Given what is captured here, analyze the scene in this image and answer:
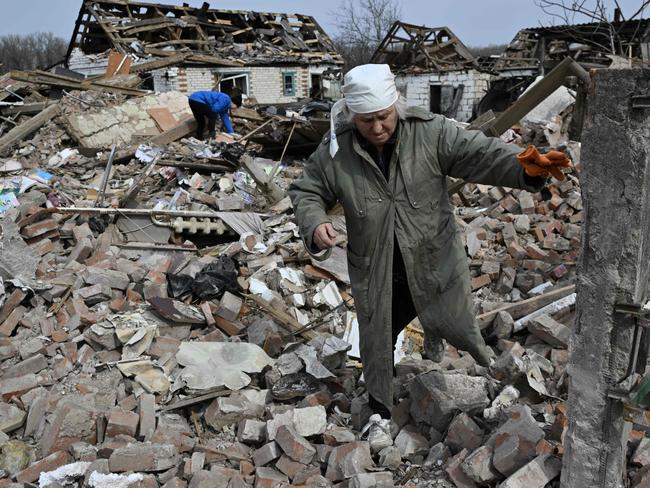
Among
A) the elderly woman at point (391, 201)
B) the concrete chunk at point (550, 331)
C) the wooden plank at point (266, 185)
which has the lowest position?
the concrete chunk at point (550, 331)

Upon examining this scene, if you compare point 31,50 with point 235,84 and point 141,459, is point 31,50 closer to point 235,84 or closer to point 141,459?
point 235,84

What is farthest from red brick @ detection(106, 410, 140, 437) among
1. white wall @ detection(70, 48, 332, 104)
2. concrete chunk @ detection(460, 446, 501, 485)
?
white wall @ detection(70, 48, 332, 104)

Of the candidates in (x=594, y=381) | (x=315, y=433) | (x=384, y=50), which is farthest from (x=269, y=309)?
(x=384, y=50)

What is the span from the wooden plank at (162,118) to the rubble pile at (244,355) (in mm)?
4231

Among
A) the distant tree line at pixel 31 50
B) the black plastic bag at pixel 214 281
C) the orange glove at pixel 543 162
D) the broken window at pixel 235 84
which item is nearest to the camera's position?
the orange glove at pixel 543 162

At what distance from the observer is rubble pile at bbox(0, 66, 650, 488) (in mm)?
3059

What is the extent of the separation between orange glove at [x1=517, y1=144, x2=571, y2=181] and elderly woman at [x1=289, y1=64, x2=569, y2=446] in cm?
15

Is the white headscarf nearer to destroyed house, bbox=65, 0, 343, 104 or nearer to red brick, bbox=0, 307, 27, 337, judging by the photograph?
red brick, bbox=0, 307, 27, 337

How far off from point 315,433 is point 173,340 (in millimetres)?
1771

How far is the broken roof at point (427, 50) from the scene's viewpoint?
67.2ft

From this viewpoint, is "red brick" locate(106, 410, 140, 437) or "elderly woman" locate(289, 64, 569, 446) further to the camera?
"red brick" locate(106, 410, 140, 437)

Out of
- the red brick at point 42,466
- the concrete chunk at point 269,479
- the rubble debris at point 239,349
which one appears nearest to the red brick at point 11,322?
the rubble debris at point 239,349

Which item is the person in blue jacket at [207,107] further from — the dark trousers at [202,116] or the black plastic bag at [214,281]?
the black plastic bag at [214,281]

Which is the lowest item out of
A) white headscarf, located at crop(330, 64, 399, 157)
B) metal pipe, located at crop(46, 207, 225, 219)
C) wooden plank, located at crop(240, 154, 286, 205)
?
metal pipe, located at crop(46, 207, 225, 219)
